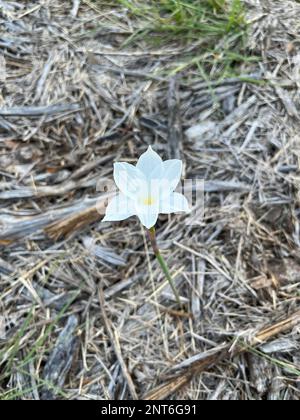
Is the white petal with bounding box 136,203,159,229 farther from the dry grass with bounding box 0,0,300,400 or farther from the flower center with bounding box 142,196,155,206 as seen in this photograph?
the dry grass with bounding box 0,0,300,400

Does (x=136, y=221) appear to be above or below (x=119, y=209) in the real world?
below

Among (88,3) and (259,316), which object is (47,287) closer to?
(259,316)

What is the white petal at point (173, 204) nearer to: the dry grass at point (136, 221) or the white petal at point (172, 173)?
the white petal at point (172, 173)

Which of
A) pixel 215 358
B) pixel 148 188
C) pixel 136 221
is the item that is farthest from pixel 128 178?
pixel 215 358

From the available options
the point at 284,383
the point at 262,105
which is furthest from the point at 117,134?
the point at 284,383

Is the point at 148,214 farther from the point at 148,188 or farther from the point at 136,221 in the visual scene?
the point at 136,221

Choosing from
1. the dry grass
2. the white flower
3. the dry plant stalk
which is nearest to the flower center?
the white flower
